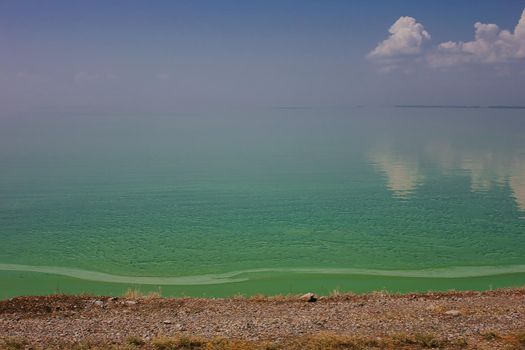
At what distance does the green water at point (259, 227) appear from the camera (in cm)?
1925

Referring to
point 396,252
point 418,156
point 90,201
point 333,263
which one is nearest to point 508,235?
point 396,252

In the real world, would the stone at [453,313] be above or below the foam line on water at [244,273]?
above

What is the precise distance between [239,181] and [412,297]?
25753 millimetres

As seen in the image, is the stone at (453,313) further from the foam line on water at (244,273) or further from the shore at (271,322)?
the foam line on water at (244,273)

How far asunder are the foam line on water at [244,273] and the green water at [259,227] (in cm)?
7

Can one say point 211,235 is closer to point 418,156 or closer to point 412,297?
point 412,297

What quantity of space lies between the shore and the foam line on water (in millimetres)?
4806

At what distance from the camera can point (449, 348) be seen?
31.6ft

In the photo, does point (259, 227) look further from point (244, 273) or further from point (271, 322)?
point (271, 322)

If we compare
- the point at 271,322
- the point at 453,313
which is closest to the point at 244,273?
the point at 271,322

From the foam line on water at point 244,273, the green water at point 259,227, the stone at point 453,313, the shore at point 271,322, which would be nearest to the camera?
the shore at point 271,322

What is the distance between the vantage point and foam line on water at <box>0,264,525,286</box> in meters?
19.0

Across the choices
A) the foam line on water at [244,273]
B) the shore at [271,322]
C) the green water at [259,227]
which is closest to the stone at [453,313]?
the shore at [271,322]

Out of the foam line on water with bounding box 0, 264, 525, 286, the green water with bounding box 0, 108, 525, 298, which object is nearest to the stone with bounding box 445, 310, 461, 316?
the green water with bounding box 0, 108, 525, 298
